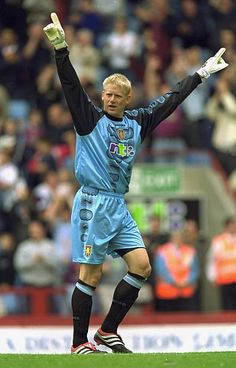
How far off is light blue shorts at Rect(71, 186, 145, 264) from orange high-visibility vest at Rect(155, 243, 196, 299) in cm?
697

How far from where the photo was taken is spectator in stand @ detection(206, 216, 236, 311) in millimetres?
17906

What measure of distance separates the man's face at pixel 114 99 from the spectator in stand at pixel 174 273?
23.5 feet

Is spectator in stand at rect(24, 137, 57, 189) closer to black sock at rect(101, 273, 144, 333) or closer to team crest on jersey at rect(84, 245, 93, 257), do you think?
black sock at rect(101, 273, 144, 333)

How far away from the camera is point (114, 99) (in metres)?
10.8

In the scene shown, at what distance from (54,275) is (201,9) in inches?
283

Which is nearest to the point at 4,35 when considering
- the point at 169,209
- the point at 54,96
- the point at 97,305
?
the point at 54,96

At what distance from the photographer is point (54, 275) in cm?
1822

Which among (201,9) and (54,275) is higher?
(201,9)

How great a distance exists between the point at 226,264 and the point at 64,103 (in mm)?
4902

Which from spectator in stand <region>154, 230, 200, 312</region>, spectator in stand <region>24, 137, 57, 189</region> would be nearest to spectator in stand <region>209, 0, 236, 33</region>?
spectator in stand <region>24, 137, 57, 189</region>

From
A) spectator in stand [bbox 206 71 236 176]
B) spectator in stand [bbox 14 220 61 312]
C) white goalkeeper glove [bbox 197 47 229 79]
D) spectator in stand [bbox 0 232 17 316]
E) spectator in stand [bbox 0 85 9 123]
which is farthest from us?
spectator in stand [bbox 0 85 9 123]

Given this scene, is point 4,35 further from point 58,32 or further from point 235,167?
point 58,32

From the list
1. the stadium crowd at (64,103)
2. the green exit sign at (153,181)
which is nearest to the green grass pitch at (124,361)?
the stadium crowd at (64,103)

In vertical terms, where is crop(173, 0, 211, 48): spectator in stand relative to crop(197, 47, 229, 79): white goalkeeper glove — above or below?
above
